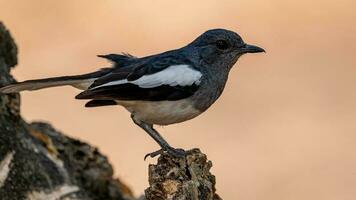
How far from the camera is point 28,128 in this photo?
8.02 meters

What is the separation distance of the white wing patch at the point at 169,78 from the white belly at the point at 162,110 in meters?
0.13

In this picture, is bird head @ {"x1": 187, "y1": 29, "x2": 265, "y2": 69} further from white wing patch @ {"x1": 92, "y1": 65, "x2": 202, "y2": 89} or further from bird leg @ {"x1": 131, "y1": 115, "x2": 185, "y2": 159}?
bird leg @ {"x1": 131, "y1": 115, "x2": 185, "y2": 159}

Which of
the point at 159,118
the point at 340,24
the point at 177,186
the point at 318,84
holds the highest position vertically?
the point at 340,24

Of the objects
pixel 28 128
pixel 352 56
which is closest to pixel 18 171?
pixel 28 128

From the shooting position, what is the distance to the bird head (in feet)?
25.6

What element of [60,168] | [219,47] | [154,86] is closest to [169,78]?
[154,86]

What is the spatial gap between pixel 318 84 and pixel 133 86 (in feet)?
30.1

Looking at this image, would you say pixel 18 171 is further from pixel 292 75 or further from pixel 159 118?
pixel 292 75

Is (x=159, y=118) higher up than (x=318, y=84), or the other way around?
(x=318, y=84)

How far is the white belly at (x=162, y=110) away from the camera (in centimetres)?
727

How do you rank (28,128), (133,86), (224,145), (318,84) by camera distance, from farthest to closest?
(318,84) → (224,145) → (28,128) → (133,86)

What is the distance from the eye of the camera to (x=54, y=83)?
737cm

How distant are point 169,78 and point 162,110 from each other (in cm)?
23

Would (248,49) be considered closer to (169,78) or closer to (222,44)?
(222,44)
